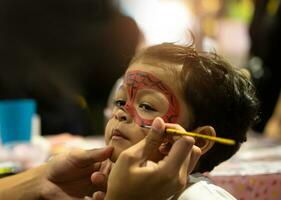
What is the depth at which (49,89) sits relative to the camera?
2688mm

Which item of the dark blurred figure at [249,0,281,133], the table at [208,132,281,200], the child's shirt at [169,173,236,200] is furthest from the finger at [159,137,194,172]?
the dark blurred figure at [249,0,281,133]

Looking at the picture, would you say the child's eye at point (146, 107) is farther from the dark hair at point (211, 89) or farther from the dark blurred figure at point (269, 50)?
the dark blurred figure at point (269, 50)

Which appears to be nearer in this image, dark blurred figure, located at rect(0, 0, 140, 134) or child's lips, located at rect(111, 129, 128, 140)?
child's lips, located at rect(111, 129, 128, 140)

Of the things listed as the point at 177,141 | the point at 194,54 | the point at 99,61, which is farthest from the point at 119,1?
the point at 177,141

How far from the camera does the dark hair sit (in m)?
0.97

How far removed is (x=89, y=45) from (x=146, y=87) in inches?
101

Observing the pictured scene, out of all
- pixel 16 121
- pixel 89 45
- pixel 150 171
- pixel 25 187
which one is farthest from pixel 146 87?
pixel 89 45

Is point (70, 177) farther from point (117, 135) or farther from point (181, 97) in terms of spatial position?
point (181, 97)

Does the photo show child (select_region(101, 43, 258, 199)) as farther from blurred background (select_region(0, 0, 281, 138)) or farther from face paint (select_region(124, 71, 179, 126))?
blurred background (select_region(0, 0, 281, 138))

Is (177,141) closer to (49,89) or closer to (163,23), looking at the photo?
(163,23)

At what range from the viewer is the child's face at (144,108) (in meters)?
0.95

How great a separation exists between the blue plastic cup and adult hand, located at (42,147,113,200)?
26.5 inches

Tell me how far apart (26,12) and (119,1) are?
0.78 metres

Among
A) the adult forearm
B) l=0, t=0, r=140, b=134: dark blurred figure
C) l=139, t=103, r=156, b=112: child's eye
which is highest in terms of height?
l=139, t=103, r=156, b=112: child's eye
